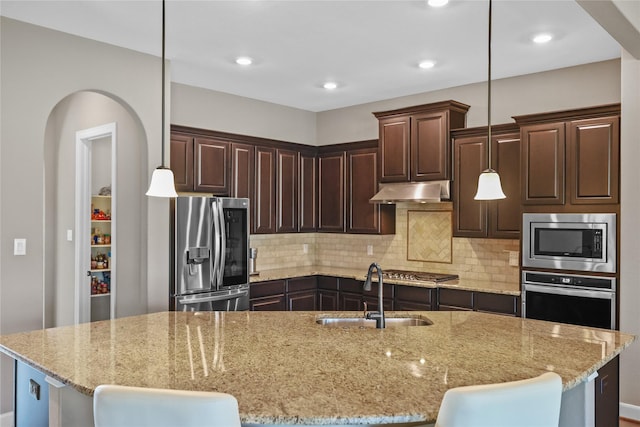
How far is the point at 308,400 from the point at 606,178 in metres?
3.25

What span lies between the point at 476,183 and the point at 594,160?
1.09 metres

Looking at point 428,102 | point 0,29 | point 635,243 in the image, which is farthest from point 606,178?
point 0,29

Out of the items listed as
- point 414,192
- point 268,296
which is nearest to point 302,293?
point 268,296

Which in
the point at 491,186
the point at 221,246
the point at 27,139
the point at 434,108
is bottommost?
the point at 221,246

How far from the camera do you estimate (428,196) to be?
4953 mm

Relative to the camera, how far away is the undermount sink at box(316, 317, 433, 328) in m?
3.00

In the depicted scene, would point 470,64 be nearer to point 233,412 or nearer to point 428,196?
point 428,196

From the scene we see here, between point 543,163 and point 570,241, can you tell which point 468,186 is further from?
point 570,241

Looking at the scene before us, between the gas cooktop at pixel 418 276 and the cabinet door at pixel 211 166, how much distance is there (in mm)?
1901

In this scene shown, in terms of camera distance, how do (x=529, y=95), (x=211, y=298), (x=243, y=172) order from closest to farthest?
(x=211, y=298) < (x=529, y=95) < (x=243, y=172)

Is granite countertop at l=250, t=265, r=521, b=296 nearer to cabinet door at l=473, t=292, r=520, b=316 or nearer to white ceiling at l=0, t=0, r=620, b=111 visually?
cabinet door at l=473, t=292, r=520, b=316

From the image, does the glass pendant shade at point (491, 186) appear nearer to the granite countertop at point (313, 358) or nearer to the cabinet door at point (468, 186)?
the granite countertop at point (313, 358)

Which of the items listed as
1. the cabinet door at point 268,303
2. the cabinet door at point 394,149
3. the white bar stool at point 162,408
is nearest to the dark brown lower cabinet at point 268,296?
the cabinet door at point 268,303

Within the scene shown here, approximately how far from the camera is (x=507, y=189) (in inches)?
183
